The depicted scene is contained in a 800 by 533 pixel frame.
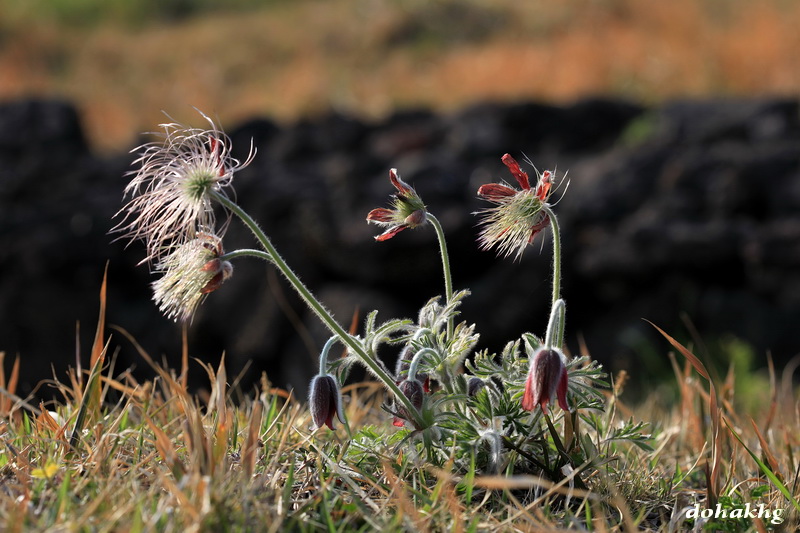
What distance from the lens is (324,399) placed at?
71.1 inches

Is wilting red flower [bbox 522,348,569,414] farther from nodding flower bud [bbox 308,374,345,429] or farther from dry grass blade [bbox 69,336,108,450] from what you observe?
dry grass blade [bbox 69,336,108,450]

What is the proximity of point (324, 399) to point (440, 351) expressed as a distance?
0.95 ft

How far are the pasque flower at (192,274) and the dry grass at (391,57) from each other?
6.20m

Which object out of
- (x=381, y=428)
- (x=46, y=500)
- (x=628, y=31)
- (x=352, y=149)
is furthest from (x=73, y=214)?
(x=628, y=31)

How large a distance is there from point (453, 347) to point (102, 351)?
2.93 ft

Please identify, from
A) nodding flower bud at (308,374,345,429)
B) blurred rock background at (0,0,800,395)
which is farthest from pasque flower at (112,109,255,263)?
blurred rock background at (0,0,800,395)

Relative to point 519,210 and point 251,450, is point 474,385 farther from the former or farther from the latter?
point 251,450

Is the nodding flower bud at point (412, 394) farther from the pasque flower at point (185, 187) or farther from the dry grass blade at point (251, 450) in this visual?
the pasque flower at point (185, 187)

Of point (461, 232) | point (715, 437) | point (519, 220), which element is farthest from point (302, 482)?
point (461, 232)

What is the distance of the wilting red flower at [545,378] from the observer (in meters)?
1.68

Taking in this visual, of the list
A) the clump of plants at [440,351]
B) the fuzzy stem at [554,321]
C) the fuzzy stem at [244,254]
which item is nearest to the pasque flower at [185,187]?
the clump of plants at [440,351]

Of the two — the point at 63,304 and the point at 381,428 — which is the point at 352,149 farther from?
the point at 381,428

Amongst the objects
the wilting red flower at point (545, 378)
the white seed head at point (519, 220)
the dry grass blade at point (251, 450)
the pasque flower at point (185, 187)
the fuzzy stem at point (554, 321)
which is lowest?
the dry grass blade at point (251, 450)

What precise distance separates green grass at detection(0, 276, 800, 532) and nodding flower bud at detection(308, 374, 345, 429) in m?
0.13
